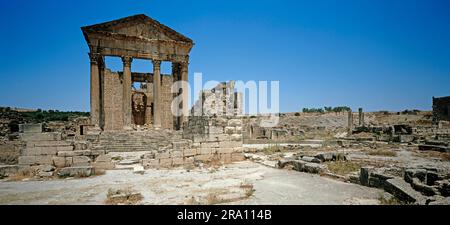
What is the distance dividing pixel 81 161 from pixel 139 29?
16479mm

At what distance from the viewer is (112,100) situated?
24.6 meters

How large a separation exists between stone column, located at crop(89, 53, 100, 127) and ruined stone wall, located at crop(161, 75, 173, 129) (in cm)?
615

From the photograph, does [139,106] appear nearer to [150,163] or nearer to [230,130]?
[230,130]

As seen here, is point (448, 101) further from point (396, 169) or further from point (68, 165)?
point (68, 165)

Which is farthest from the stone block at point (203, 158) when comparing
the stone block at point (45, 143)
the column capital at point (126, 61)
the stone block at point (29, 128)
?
the column capital at point (126, 61)

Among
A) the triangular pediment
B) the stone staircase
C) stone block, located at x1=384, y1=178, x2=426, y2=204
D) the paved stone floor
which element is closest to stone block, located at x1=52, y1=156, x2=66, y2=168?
the paved stone floor

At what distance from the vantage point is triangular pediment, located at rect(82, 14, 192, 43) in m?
21.2

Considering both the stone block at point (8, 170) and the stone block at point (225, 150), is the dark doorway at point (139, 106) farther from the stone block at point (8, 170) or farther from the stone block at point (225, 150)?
the stone block at point (8, 170)

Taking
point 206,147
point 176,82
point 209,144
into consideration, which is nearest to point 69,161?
point 206,147

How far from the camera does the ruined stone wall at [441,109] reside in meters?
35.0

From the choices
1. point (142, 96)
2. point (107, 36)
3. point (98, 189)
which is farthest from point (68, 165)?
point (142, 96)

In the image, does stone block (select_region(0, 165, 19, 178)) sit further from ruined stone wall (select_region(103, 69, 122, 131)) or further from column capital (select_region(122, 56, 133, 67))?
ruined stone wall (select_region(103, 69, 122, 131))

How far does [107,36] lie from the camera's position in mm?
21391
